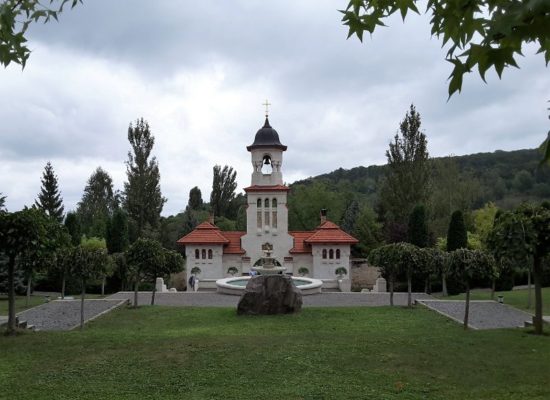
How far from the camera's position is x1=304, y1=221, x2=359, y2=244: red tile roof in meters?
34.2

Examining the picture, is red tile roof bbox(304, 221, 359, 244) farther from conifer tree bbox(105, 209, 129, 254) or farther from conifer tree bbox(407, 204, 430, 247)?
conifer tree bbox(105, 209, 129, 254)

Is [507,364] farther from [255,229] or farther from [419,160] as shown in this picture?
[419,160]

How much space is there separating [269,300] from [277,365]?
30.8 ft

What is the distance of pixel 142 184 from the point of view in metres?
44.6

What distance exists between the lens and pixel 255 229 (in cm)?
3597

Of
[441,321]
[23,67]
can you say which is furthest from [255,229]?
[23,67]

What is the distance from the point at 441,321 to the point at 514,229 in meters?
5.15

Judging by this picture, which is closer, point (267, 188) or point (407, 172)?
point (267, 188)

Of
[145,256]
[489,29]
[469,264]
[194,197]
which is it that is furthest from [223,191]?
[489,29]

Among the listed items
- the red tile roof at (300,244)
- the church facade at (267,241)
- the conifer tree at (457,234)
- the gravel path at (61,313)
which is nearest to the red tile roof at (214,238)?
the church facade at (267,241)

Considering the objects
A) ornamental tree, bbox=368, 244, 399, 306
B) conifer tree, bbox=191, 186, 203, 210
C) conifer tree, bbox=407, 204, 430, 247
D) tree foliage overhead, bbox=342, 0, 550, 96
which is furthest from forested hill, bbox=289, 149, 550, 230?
tree foliage overhead, bbox=342, 0, 550, 96

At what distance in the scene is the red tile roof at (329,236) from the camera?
34.2 m

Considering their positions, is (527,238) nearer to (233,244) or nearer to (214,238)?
(214,238)

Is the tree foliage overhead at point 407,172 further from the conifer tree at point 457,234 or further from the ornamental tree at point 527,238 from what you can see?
the ornamental tree at point 527,238
